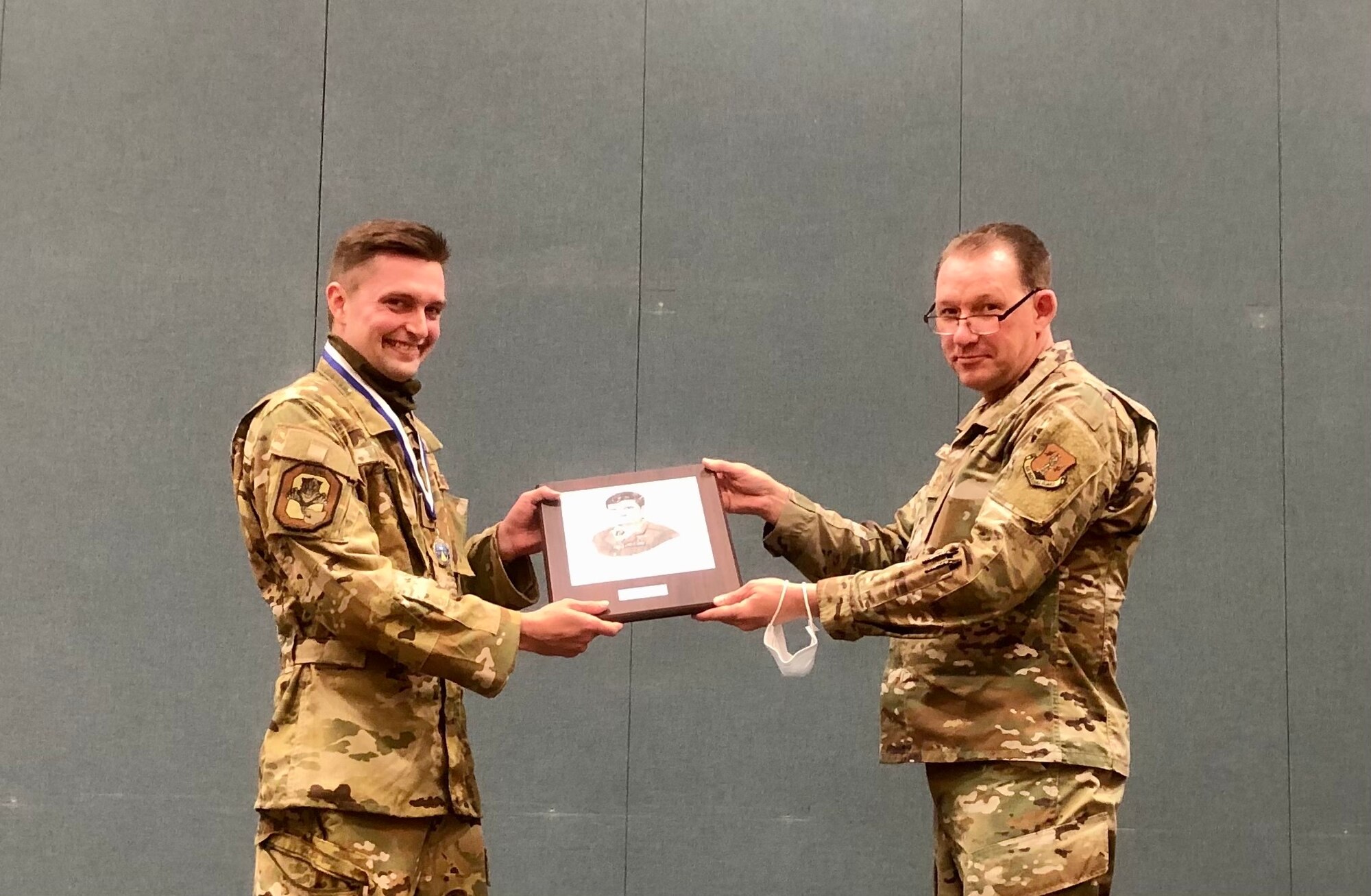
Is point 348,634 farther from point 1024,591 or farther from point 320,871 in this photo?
point 1024,591

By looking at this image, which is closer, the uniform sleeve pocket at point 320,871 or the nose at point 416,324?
the uniform sleeve pocket at point 320,871

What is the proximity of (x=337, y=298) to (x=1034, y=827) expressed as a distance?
1.60m

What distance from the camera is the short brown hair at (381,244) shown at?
2.55 m

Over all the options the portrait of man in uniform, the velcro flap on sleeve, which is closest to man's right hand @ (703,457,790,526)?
the portrait of man in uniform

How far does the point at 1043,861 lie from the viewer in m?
2.31

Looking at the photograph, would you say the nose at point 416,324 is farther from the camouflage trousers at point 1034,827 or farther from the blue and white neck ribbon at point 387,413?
the camouflage trousers at point 1034,827

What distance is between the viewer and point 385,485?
241cm

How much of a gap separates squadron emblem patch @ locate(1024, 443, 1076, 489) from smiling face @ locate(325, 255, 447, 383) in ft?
3.79

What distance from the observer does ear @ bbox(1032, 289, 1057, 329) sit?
2.63 meters

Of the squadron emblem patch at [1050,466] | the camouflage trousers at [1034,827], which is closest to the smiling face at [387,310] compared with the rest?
the squadron emblem patch at [1050,466]

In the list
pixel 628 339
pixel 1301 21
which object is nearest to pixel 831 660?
pixel 628 339

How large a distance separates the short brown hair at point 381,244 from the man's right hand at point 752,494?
2.81 ft

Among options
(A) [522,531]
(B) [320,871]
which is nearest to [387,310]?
(A) [522,531]

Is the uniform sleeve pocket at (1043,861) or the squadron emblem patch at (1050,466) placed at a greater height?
the squadron emblem patch at (1050,466)
